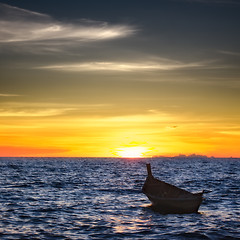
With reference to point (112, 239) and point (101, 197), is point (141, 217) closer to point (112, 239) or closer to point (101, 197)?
point (112, 239)

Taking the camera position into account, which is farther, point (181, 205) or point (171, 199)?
point (171, 199)

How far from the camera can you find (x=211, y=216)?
30.8 metres

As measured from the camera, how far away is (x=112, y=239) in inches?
886

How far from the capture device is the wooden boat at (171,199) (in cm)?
3077

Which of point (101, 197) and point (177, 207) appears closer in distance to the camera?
point (177, 207)

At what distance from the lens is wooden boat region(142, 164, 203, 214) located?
30766 millimetres

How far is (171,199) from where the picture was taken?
31.2 meters

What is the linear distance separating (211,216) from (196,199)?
2.05 m

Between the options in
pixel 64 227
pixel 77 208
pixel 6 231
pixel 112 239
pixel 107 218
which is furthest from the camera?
pixel 77 208

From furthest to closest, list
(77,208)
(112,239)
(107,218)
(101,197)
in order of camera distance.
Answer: (101,197) < (77,208) < (107,218) < (112,239)

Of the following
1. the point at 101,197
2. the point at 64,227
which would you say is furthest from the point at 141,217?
the point at 101,197

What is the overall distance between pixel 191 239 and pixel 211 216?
8.84m

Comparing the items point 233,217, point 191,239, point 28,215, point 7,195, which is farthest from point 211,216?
point 7,195

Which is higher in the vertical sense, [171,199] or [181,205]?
[171,199]
